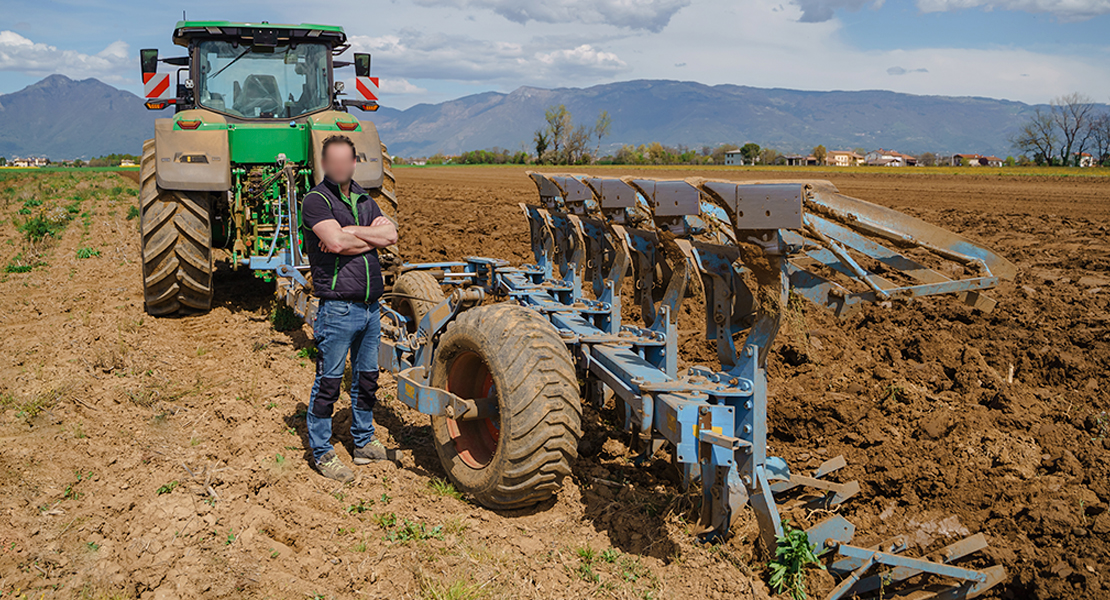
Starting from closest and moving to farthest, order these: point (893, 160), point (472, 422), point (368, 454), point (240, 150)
→ point (472, 422)
point (368, 454)
point (240, 150)
point (893, 160)

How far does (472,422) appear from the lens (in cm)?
409

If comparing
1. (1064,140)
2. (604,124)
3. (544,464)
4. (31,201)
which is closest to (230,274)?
(544,464)

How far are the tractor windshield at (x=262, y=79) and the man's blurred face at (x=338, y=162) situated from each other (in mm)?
4167

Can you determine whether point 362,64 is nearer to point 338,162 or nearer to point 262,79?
point 262,79

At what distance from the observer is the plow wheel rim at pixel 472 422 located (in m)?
3.93

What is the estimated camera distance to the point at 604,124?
99.9 metres

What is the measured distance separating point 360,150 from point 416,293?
7.77ft

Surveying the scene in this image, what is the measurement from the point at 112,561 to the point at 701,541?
2435mm

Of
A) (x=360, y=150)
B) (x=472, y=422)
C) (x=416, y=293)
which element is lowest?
(x=472, y=422)

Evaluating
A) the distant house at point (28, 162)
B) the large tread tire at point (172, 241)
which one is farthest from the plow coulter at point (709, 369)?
the distant house at point (28, 162)

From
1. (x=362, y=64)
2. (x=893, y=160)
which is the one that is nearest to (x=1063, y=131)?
(x=893, y=160)

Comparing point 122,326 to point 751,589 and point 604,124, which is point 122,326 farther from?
point 604,124

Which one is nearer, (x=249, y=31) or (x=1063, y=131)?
(x=249, y=31)

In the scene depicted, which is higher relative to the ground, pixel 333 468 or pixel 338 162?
pixel 338 162
